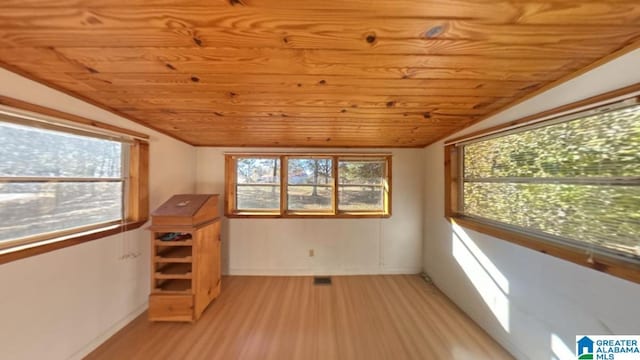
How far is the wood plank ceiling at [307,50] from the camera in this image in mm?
1052

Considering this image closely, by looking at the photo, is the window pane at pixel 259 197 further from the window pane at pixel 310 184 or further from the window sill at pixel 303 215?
the window pane at pixel 310 184

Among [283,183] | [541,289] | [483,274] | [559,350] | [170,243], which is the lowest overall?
[559,350]

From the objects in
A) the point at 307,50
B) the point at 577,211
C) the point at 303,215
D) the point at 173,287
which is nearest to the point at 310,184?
the point at 303,215

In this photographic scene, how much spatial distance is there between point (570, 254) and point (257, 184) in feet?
11.3

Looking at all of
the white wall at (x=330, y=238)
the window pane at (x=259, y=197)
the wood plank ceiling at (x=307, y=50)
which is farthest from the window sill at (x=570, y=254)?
the window pane at (x=259, y=197)

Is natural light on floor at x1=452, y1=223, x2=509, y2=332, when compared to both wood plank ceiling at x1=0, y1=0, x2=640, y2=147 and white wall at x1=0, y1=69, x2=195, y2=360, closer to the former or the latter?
wood plank ceiling at x1=0, y1=0, x2=640, y2=147

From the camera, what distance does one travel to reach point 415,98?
1.96 m

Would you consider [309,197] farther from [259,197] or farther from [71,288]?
[71,288]

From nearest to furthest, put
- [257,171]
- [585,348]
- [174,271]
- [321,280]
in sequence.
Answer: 1. [585,348]
2. [174,271]
3. [321,280]
4. [257,171]

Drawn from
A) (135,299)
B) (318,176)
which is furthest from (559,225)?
(135,299)

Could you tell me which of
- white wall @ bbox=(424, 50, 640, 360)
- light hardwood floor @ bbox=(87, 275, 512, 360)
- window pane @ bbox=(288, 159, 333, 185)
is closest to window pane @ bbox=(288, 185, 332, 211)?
window pane @ bbox=(288, 159, 333, 185)

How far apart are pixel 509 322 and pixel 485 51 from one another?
214 cm

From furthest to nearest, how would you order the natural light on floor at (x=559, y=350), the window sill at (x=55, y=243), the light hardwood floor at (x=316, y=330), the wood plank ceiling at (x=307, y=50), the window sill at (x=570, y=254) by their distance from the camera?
the light hardwood floor at (x=316, y=330) → the natural light on floor at (x=559, y=350) → the window sill at (x=55, y=243) → the window sill at (x=570, y=254) → the wood plank ceiling at (x=307, y=50)

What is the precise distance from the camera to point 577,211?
1609 millimetres
